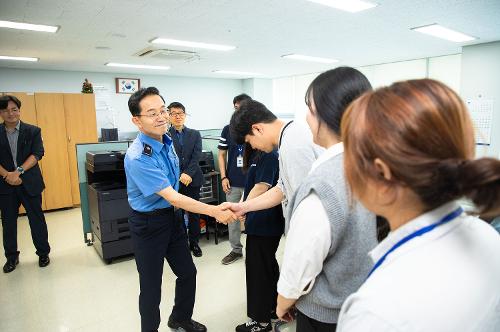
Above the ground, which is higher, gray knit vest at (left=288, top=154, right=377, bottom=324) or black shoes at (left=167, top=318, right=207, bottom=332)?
gray knit vest at (left=288, top=154, right=377, bottom=324)

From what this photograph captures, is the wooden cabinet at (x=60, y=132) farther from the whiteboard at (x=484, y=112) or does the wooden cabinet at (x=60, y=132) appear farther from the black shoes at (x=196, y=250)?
the whiteboard at (x=484, y=112)

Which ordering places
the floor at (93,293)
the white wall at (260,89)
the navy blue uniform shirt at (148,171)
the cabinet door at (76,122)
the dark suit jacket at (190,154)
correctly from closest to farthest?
1. the navy blue uniform shirt at (148,171)
2. the floor at (93,293)
3. the dark suit jacket at (190,154)
4. the cabinet door at (76,122)
5. the white wall at (260,89)

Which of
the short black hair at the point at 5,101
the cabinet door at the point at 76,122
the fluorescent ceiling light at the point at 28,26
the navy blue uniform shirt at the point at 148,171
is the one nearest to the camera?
the navy blue uniform shirt at the point at 148,171

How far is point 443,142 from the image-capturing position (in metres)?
0.48

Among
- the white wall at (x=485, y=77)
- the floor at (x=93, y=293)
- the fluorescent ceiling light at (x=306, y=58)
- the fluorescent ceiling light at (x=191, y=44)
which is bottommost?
the floor at (x=93, y=293)

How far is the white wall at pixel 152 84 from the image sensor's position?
657 cm

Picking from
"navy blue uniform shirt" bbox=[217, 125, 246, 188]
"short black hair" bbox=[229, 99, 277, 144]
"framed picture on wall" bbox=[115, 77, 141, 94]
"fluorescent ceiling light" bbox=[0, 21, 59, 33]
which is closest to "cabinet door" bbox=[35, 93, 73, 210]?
"fluorescent ceiling light" bbox=[0, 21, 59, 33]

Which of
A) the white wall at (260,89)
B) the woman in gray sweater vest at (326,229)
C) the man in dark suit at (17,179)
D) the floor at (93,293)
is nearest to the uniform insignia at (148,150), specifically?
the woman in gray sweater vest at (326,229)

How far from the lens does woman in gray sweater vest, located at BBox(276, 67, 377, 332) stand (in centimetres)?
87

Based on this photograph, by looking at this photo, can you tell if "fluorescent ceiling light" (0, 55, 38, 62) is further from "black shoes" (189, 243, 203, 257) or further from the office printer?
"black shoes" (189, 243, 203, 257)

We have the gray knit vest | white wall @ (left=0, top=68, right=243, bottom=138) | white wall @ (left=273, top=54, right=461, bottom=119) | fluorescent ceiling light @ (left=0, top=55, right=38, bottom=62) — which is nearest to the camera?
the gray knit vest

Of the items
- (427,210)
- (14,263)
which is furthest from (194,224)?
(427,210)

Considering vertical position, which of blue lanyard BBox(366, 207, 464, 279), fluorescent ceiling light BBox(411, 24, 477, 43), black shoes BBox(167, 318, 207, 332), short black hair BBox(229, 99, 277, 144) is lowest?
black shoes BBox(167, 318, 207, 332)

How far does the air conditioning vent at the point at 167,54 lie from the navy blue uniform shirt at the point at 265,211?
3756 millimetres
